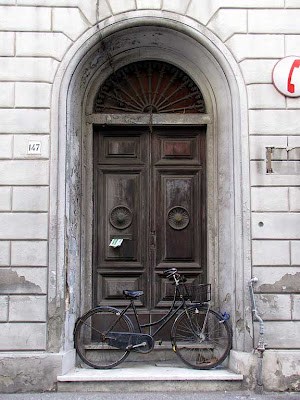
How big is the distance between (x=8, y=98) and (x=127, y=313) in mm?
3326

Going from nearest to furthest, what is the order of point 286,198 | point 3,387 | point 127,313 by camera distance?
1. point 3,387
2. point 286,198
3. point 127,313

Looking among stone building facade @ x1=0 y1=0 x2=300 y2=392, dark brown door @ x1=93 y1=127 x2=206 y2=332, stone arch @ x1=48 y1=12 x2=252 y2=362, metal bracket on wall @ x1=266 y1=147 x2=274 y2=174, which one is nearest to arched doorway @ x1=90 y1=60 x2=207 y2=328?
dark brown door @ x1=93 y1=127 x2=206 y2=332

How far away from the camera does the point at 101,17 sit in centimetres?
668

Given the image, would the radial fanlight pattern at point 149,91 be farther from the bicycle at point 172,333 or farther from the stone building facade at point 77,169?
the bicycle at point 172,333

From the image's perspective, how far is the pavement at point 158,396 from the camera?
5.91 meters

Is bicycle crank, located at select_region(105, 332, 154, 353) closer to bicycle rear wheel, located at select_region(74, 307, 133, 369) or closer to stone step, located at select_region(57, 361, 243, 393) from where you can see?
bicycle rear wheel, located at select_region(74, 307, 133, 369)

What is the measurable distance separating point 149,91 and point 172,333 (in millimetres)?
3445

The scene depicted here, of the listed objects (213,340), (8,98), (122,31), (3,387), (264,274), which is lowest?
(3,387)

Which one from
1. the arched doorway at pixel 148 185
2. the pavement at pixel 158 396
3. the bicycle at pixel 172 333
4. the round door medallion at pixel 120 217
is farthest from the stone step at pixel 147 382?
the round door medallion at pixel 120 217

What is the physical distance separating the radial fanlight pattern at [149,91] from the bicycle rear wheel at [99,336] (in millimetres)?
2917

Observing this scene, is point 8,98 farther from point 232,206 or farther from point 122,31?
point 232,206

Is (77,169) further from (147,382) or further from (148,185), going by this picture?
→ (147,382)

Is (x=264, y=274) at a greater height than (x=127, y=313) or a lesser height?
greater

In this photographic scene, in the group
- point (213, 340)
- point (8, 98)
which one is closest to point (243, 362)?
point (213, 340)
